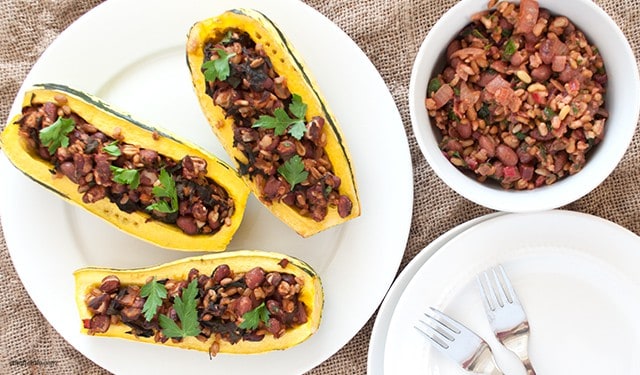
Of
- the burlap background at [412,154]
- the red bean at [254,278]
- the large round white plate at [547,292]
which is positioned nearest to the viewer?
the red bean at [254,278]

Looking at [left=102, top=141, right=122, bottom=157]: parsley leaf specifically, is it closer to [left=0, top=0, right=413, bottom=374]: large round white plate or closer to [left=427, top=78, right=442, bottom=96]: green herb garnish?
[left=0, top=0, right=413, bottom=374]: large round white plate

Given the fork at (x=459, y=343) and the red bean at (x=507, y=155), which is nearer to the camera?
the red bean at (x=507, y=155)

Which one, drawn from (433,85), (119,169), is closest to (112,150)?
(119,169)

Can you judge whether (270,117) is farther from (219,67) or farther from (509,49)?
(509,49)

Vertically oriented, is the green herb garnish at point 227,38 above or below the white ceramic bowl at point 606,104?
above

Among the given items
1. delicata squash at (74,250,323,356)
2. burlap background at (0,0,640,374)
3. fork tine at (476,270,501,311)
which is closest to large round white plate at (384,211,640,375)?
fork tine at (476,270,501,311)

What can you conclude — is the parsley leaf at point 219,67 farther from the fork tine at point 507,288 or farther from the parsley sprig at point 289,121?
the fork tine at point 507,288

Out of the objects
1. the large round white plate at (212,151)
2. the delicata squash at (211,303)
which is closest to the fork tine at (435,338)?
the large round white plate at (212,151)
